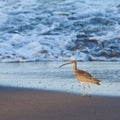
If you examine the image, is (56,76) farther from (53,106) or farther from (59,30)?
(59,30)

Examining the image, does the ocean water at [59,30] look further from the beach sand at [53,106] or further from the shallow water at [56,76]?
the beach sand at [53,106]

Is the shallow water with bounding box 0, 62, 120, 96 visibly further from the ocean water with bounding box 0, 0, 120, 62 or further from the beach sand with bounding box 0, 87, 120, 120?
the ocean water with bounding box 0, 0, 120, 62

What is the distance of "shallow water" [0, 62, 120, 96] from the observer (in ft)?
29.2

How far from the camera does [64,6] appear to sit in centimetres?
1830

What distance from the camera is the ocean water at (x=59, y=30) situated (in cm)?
1318

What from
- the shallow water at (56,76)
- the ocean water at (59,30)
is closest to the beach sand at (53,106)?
the shallow water at (56,76)

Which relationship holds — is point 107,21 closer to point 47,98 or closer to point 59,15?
point 59,15

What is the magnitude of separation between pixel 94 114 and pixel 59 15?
1047cm

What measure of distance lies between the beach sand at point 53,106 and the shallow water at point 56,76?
1.52 ft

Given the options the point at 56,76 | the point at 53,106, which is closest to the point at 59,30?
the point at 56,76

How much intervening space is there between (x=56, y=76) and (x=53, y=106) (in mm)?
2593

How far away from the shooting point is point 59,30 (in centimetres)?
1547

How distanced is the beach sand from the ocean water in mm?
4377

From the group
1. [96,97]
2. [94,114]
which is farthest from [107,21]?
[94,114]
